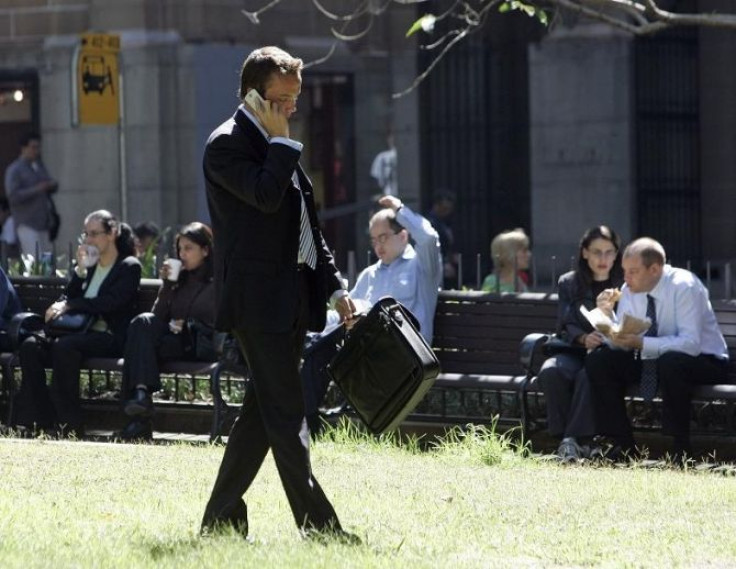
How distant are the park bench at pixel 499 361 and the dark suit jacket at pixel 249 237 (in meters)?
4.11

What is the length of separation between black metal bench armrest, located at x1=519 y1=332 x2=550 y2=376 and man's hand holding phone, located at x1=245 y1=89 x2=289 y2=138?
4302 mm

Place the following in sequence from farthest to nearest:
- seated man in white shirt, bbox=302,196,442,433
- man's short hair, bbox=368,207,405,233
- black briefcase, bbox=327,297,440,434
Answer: man's short hair, bbox=368,207,405,233 → seated man in white shirt, bbox=302,196,442,433 → black briefcase, bbox=327,297,440,434

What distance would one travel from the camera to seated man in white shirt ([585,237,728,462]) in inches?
428

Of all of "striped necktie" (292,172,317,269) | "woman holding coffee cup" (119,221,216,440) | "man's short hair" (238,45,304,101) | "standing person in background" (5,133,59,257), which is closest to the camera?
"man's short hair" (238,45,304,101)

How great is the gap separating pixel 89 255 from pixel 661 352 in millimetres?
3983

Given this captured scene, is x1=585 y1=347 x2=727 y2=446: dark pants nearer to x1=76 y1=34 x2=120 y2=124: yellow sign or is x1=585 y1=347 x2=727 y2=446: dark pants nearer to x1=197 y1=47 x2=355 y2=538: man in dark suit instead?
x1=197 y1=47 x2=355 y2=538: man in dark suit

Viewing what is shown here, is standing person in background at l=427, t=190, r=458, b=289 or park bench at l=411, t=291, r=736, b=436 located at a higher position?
standing person in background at l=427, t=190, r=458, b=289

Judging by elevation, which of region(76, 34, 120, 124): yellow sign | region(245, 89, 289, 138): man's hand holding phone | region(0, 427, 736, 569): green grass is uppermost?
region(76, 34, 120, 124): yellow sign

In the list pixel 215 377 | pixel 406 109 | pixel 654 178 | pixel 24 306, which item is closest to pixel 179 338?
pixel 215 377

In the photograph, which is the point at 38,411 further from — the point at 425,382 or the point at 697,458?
the point at 425,382

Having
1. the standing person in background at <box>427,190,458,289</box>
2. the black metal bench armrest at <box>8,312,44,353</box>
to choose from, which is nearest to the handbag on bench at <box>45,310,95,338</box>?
the black metal bench armrest at <box>8,312,44,353</box>

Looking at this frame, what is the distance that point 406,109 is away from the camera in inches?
905

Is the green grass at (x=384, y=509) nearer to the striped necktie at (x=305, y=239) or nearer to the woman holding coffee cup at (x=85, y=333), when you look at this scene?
the striped necktie at (x=305, y=239)

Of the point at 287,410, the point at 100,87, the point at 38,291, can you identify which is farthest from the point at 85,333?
the point at 287,410
